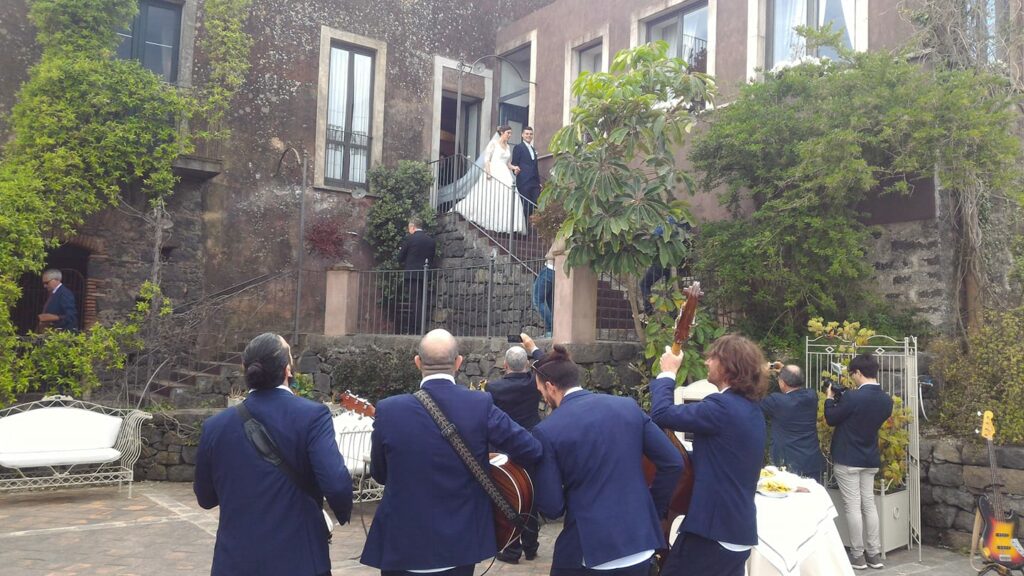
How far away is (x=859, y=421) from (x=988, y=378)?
180 cm

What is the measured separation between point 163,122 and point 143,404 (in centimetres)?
431

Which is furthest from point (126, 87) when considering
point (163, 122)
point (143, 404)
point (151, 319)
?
point (143, 404)

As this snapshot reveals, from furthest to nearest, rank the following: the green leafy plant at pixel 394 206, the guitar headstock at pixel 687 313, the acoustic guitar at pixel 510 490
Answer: the green leafy plant at pixel 394 206 < the guitar headstock at pixel 687 313 < the acoustic guitar at pixel 510 490

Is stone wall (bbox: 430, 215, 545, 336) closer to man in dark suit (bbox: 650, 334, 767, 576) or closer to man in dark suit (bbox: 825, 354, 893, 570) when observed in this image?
man in dark suit (bbox: 825, 354, 893, 570)

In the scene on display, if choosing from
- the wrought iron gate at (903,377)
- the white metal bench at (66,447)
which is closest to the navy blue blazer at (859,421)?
the wrought iron gate at (903,377)

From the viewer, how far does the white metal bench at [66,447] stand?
7.97 m

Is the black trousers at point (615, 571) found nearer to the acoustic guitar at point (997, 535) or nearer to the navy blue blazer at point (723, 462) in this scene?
the navy blue blazer at point (723, 462)

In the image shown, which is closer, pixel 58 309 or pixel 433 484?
pixel 433 484

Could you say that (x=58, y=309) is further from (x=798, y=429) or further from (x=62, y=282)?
(x=798, y=429)

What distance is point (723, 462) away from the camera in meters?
3.57

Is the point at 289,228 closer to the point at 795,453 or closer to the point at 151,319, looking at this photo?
the point at 151,319

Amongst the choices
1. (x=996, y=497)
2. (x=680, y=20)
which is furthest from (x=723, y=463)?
(x=680, y=20)

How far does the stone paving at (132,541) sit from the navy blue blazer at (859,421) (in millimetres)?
893

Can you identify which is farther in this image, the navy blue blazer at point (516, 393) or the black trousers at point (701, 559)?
the navy blue blazer at point (516, 393)
